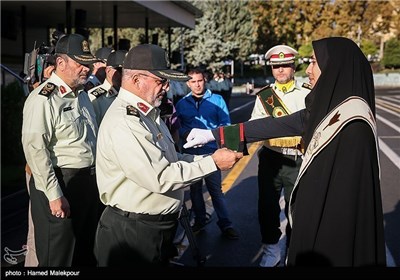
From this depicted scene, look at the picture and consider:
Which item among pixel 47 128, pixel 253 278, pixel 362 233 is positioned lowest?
pixel 253 278

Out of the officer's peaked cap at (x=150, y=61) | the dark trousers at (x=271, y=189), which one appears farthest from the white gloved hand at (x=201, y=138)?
the dark trousers at (x=271, y=189)

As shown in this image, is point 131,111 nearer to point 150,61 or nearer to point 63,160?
point 150,61

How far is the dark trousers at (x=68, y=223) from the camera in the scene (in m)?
3.58

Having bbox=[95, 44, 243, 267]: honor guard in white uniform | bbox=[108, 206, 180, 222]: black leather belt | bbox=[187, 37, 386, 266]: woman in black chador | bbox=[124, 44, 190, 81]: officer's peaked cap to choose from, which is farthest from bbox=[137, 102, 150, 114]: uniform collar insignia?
bbox=[187, 37, 386, 266]: woman in black chador

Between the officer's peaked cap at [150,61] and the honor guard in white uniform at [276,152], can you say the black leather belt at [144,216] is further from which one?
the honor guard in white uniform at [276,152]

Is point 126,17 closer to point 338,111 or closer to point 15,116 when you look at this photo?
point 15,116

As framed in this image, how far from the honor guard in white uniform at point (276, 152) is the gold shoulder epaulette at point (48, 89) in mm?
1895

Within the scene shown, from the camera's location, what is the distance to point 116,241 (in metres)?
2.86

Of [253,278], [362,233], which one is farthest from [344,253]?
[253,278]

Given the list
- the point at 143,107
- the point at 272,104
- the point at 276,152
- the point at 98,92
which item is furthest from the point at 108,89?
the point at 143,107

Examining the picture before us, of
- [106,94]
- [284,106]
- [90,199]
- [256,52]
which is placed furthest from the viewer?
[256,52]

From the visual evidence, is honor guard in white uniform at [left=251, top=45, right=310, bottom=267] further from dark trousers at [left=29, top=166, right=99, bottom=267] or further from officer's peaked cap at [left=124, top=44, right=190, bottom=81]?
officer's peaked cap at [left=124, top=44, right=190, bottom=81]

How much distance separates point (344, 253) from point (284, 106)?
2184 millimetres

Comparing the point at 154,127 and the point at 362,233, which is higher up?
the point at 154,127
